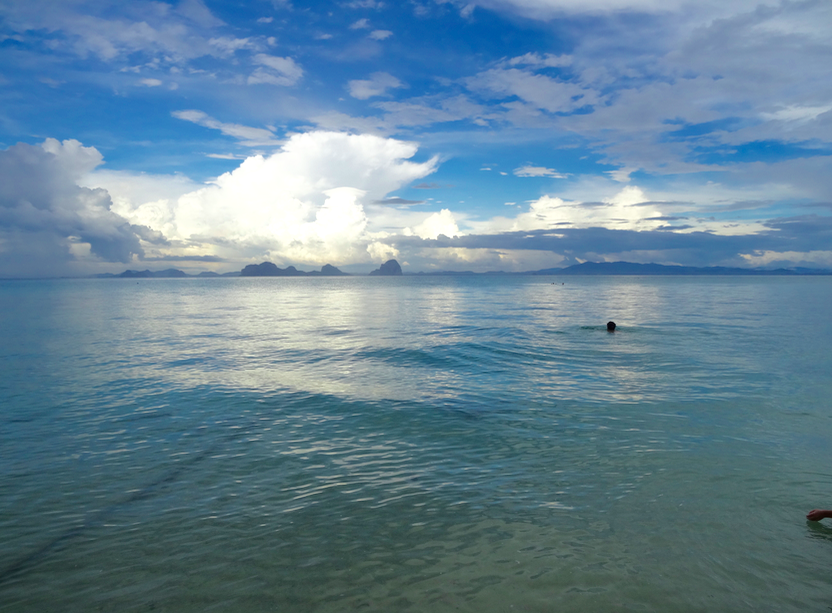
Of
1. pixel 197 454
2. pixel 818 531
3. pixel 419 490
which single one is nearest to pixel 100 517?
pixel 197 454

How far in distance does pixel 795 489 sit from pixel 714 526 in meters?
3.79

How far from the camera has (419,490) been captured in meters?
12.0

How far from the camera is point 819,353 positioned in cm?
3238

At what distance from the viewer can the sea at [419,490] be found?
26.8ft

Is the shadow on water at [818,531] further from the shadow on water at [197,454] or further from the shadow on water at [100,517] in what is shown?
the shadow on water at [100,517]

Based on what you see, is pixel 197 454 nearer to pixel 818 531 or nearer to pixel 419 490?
pixel 419 490

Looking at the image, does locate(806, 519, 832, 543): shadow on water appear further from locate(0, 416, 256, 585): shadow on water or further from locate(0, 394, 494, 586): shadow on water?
locate(0, 416, 256, 585): shadow on water

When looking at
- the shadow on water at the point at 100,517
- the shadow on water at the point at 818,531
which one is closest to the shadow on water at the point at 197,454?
the shadow on water at the point at 100,517

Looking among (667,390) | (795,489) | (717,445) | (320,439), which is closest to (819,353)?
(667,390)

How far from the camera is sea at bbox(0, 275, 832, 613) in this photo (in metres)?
8.16

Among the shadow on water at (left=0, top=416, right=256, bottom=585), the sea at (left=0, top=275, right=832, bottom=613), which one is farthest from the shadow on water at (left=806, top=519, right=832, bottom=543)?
the shadow on water at (left=0, top=416, right=256, bottom=585)

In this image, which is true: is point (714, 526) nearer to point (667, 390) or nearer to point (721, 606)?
point (721, 606)

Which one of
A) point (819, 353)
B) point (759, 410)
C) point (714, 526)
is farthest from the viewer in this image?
point (819, 353)

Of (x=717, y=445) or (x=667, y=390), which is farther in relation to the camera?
(x=667, y=390)
